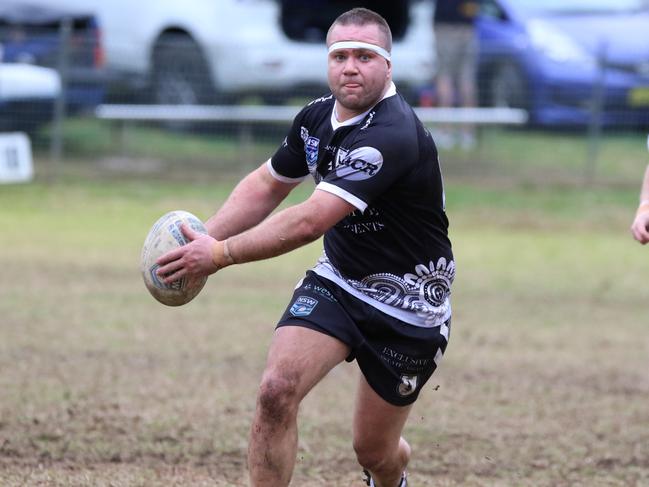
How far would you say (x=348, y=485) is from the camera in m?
6.10

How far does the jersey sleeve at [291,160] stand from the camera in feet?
17.8

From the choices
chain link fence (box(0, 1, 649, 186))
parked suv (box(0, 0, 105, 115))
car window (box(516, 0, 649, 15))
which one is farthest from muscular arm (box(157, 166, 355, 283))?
car window (box(516, 0, 649, 15))

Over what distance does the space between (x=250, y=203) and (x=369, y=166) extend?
34.8 inches

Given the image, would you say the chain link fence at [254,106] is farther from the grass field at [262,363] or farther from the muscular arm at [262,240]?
the muscular arm at [262,240]

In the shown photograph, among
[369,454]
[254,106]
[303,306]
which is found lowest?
[254,106]

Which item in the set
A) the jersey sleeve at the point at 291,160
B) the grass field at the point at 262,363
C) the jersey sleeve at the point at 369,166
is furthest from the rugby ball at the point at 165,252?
the grass field at the point at 262,363

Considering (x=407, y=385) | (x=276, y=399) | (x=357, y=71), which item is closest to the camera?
(x=276, y=399)

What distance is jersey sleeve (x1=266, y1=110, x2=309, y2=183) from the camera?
214 inches

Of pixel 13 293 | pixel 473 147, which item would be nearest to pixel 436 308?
pixel 13 293

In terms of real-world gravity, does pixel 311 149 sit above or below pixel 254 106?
above

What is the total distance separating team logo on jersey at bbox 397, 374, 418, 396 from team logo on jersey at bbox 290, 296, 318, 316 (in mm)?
486

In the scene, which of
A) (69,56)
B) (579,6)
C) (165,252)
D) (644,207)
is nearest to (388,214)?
(165,252)

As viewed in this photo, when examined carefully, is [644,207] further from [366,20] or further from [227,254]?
[227,254]

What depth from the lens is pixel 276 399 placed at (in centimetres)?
479
